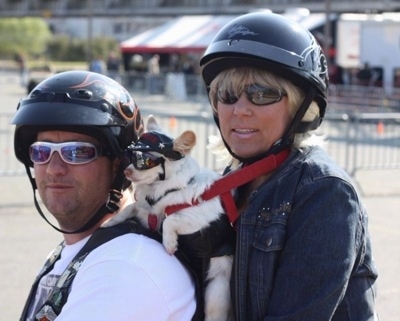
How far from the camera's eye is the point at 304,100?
7.81ft

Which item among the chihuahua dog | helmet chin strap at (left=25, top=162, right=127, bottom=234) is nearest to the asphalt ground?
helmet chin strap at (left=25, top=162, right=127, bottom=234)

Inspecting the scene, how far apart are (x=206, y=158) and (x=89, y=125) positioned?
9.04m

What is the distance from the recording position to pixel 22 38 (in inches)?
2830

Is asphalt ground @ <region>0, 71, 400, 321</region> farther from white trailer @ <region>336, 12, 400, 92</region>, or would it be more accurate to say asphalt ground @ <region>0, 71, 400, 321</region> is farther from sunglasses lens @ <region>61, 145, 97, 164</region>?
white trailer @ <region>336, 12, 400, 92</region>

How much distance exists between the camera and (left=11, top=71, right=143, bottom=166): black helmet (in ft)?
8.49

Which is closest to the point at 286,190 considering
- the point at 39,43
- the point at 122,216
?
the point at 122,216

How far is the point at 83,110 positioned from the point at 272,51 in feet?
2.27

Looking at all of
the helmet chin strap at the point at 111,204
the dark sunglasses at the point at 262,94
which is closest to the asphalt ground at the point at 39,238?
the helmet chin strap at the point at 111,204

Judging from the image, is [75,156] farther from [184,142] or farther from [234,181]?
[234,181]

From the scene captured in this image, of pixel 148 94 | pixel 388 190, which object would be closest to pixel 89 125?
pixel 388 190

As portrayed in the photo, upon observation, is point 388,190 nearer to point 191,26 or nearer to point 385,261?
point 385,261

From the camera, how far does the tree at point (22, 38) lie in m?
70.2

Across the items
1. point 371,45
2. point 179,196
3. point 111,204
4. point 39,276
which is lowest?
point 371,45

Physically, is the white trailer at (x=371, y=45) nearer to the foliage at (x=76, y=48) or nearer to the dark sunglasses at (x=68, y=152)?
the dark sunglasses at (x=68, y=152)
